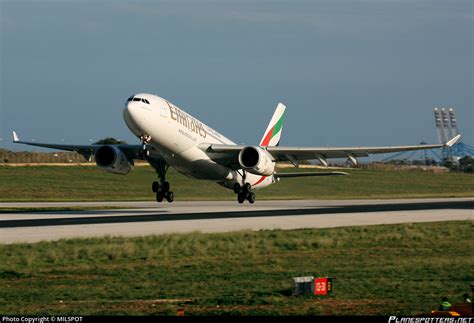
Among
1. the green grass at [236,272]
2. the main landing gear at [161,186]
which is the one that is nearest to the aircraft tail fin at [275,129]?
the main landing gear at [161,186]

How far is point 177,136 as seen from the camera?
135ft

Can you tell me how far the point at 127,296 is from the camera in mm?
17203

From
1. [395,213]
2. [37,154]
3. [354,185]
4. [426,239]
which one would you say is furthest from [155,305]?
[37,154]

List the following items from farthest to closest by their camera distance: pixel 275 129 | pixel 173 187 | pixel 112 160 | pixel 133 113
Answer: pixel 173 187, pixel 275 129, pixel 112 160, pixel 133 113

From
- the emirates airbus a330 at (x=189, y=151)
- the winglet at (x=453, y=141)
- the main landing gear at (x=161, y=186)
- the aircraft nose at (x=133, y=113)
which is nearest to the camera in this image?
the aircraft nose at (x=133, y=113)

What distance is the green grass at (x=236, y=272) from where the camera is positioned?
16125 mm

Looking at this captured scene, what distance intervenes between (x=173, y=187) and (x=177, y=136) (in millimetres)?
23618

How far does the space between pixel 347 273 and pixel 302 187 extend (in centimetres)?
4341

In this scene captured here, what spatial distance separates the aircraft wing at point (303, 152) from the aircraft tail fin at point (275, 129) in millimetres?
6100

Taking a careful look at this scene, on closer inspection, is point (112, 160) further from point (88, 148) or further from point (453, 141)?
point (453, 141)

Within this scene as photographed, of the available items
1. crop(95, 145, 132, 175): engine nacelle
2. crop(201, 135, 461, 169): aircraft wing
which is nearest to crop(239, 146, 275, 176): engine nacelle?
crop(201, 135, 461, 169): aircraft wing

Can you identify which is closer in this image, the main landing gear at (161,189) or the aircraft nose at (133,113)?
the aircraft nose at (133,113)

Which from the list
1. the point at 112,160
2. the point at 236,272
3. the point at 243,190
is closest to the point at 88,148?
the point at 112,160

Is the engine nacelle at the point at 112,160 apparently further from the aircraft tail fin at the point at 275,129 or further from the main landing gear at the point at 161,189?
the aircraft tail fin at the point at 275,129
